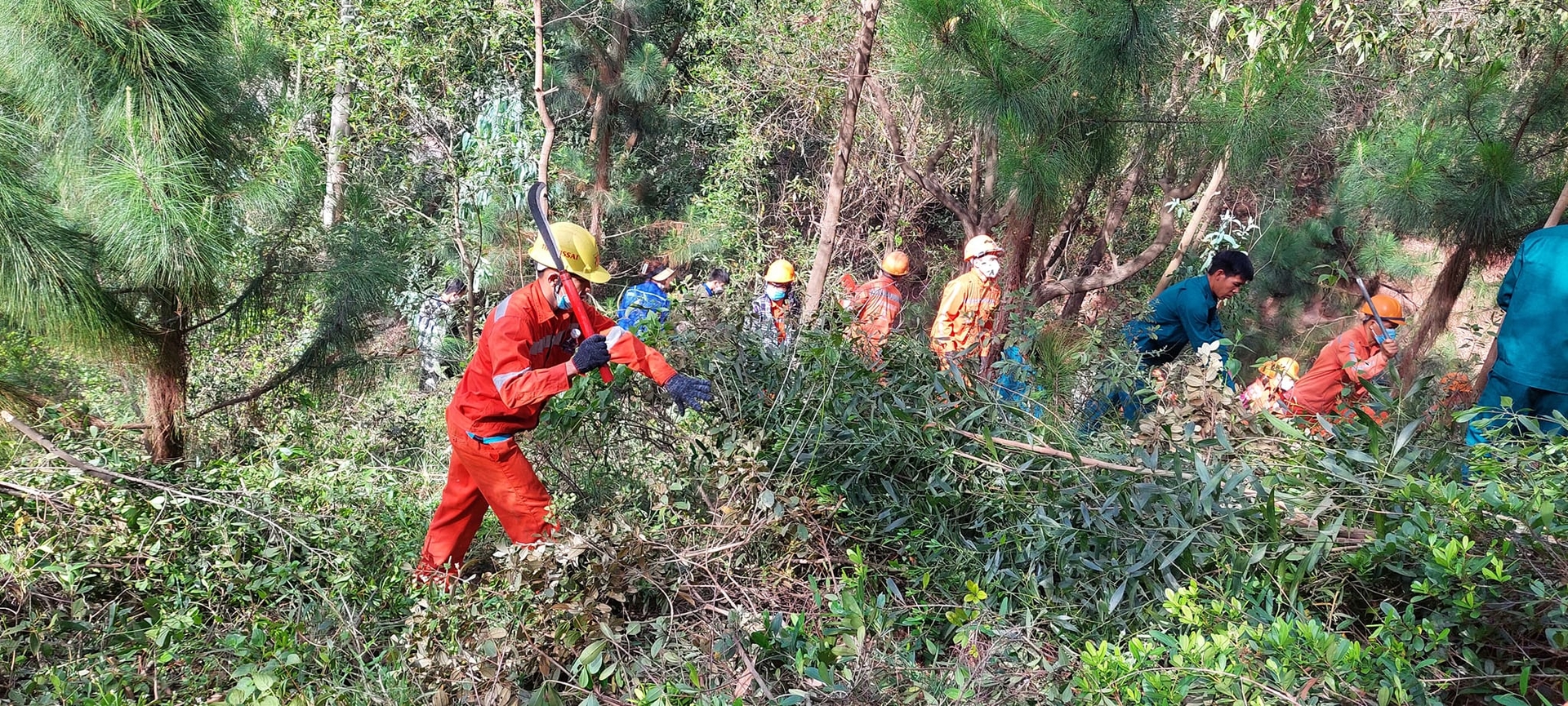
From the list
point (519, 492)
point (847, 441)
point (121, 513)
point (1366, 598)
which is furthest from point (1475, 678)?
point (121, 513)

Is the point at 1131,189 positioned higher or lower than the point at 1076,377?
higher

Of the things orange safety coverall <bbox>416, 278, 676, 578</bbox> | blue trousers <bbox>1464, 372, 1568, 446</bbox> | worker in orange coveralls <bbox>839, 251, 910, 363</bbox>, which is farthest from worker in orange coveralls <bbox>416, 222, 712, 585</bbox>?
blue trousers <bbox>1464, 372, 1568, 446</bbox>

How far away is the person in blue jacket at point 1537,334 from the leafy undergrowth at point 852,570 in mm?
906

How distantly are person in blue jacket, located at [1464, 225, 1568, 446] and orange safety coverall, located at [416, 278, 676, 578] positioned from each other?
3.32 meters

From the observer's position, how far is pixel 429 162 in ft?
28.2

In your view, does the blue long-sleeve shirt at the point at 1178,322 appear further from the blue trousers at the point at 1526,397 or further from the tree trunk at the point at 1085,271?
the blue trousers at the point at 1526,397

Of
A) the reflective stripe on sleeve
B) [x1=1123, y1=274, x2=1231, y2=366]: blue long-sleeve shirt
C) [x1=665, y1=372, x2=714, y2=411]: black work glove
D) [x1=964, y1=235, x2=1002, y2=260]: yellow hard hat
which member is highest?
[x1=665, y1=372, x2=714, y2=411]: black work glove

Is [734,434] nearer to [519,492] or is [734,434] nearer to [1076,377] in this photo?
[519,492]

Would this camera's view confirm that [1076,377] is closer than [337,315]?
Yes

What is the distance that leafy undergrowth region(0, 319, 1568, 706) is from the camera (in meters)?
1.93

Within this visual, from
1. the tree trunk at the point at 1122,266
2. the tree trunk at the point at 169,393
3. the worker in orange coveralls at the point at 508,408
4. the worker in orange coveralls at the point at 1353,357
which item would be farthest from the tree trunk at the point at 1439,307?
the tree trunk at the point at 169,393

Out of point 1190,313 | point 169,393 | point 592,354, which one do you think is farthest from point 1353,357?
point 169,393

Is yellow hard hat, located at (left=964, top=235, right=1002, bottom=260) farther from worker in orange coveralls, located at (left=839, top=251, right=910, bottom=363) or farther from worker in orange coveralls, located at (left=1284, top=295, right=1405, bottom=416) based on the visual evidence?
worker in orange coveralls, located at (left=1284, top=295, right=1405, bottom=416)

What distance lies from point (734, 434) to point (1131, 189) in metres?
3.42
